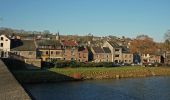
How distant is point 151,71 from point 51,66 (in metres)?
27.6

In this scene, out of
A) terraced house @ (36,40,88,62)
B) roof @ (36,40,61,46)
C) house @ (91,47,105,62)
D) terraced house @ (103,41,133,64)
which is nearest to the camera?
terraced house @ (36,40,88,62)

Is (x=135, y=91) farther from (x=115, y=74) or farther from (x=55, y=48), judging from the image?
(x=55, y=48)

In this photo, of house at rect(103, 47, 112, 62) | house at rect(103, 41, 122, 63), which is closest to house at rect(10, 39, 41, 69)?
house at rect(103, 47, 112, 62)

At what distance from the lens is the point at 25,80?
6328cm

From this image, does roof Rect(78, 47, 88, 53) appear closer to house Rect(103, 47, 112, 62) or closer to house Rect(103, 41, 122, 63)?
house Rect(103, 47, 112, 62)

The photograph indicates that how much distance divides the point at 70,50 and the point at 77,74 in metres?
36.3

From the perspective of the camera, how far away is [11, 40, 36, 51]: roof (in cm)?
9546

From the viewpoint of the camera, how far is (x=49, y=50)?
339ft

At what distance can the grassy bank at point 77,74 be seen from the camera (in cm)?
6469

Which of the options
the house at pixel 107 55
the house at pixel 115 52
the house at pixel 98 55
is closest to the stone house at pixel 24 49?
the house at pixel 98 55

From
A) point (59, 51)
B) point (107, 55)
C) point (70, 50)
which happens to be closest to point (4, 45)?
point (59, 51)

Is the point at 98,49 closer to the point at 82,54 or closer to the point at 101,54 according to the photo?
the point at 101,54

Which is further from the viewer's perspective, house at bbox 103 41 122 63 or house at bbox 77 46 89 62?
house at bbox 103 41 122 63

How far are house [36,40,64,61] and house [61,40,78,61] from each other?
59.9 inches
